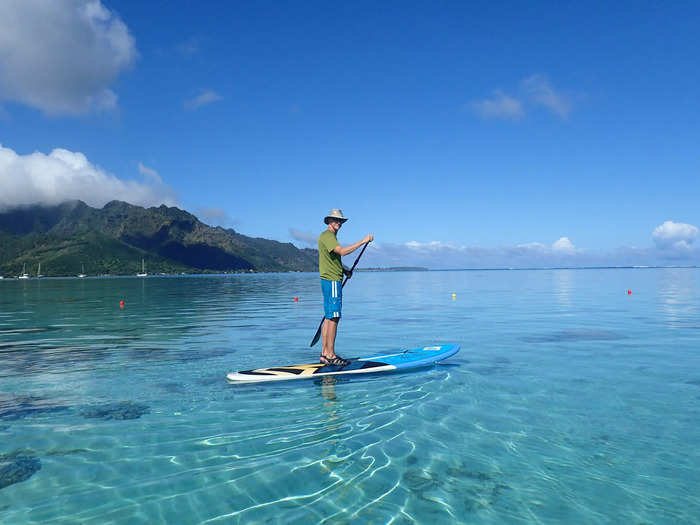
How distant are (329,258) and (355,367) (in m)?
2.95

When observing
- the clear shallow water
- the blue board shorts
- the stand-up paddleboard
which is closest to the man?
the blue board shorts

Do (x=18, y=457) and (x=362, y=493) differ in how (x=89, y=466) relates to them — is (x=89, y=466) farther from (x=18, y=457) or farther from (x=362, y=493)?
(x=362, y=493)

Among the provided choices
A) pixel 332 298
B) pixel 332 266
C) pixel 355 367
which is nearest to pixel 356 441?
pixel 355 367

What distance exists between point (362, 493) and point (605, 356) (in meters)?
11.8

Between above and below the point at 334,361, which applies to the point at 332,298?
above

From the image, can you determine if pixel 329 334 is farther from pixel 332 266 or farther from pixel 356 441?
pixel 356 441

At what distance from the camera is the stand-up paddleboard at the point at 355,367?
35.1 ft

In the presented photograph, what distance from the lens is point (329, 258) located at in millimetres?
11500

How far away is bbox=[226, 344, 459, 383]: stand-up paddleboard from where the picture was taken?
10711mm

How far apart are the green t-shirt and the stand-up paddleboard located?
236cm

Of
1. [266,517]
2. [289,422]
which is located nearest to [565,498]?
[266,517]

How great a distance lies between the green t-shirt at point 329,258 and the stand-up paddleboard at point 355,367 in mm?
2360

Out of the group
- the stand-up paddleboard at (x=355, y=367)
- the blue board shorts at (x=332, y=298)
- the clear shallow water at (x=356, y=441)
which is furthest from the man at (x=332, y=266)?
the clear shallow water at (x=356, y=441)

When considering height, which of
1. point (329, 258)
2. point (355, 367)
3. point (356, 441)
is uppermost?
point (329, 258)
